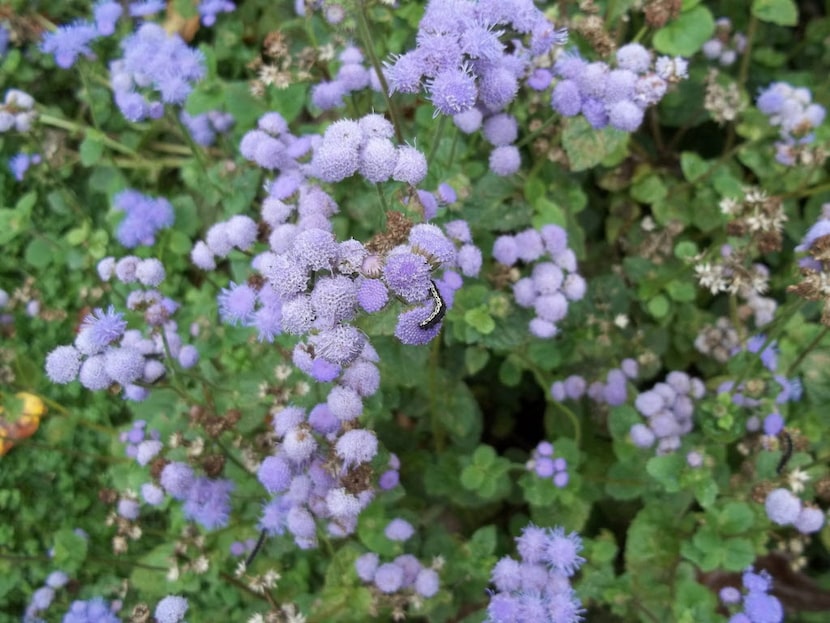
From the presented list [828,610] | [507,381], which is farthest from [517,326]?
[828,610]

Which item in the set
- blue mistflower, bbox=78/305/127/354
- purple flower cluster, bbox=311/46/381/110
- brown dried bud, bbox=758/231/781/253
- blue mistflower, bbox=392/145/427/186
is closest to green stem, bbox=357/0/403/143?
purple flower cluster, bbox=311/46/381/110

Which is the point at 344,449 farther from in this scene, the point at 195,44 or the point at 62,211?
the point at 195,44

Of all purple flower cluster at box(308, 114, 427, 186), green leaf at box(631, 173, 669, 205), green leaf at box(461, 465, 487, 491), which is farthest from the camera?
green leaf at box(631, 173, 669, 205)

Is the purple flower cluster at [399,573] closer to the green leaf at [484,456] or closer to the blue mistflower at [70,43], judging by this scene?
the green leaf at [484,456]

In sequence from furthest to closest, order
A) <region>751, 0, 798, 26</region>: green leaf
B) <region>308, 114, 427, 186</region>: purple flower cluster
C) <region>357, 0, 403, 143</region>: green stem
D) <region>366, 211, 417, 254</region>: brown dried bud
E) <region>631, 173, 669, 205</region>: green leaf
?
<region>631, 173, 669, 205</region>: green leaf < <region>751, 0, 798, 26</region>: green leaf < <region>357, 0, 403, 143</region>: green stem < <region>308, 114, 427, 186</region>: purple flower cluster < <region>366, 211, 417, 254</region>: brown dried bud

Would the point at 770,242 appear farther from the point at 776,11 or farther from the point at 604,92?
the point at 776,11

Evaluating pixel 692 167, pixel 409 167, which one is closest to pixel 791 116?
pixel 692 167

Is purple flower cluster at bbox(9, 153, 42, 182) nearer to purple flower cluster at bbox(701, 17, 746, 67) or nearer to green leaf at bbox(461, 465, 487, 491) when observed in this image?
green leaf at bbox(461, 465, 487, 491)
